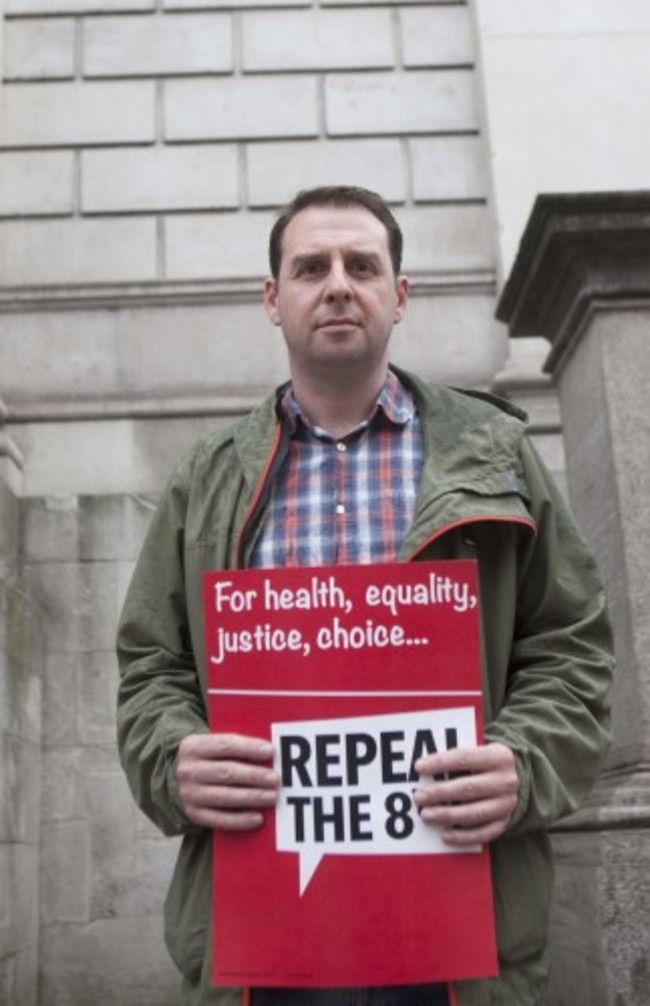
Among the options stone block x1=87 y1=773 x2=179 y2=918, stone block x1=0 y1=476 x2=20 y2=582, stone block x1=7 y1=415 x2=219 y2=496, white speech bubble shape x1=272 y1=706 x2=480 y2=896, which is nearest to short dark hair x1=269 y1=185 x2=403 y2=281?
white speech bubble shape x1=272 y1=706 x2=480 y2=896

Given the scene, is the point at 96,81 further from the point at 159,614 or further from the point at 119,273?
the point at 159,614

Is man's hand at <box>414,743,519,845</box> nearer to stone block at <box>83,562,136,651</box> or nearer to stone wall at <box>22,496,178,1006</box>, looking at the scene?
stone wall at <box>22,496,178,1006</box>

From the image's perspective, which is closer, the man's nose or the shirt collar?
the man's nose

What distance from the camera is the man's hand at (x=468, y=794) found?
1.93 m

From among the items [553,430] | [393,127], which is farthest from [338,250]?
[393,127]

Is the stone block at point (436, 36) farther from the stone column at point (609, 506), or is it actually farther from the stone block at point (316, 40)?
the stone column at point (609, 506)

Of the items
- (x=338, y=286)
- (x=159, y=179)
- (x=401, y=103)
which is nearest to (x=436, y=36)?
(x=401, y=103)

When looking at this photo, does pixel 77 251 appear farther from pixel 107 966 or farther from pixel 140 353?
pixel 107 966

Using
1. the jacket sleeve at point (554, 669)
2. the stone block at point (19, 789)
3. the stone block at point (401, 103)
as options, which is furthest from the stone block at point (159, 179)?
the jacket sleeve at point (554, 669)

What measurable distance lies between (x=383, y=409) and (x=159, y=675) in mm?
699

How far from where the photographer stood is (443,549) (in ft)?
7.39

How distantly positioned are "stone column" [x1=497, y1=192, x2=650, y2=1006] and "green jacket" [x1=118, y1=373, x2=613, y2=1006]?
2.53 m

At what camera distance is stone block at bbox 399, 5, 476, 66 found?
9758 millimetres

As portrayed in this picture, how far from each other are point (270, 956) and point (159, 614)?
71 cm
